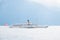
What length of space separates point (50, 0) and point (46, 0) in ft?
0.25

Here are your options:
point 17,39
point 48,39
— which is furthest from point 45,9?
point 17,39

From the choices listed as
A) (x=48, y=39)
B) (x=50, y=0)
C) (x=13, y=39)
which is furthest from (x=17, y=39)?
(x=50, y=0)

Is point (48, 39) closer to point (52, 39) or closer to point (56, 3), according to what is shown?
point (52, 39)

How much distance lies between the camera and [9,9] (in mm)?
2713

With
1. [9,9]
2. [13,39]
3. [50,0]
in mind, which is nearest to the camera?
[13,39]

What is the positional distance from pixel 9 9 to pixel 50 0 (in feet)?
2.54

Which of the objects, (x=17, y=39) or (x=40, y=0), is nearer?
(x=17, y=39)

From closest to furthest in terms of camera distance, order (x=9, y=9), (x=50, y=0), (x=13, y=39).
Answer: (x=13, y=39) → (x=9, y=9) → (x=50, y=0)

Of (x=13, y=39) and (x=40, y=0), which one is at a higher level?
(x=40, y=0)

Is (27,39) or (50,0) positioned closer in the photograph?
(27,39)

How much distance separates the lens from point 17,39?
2.55 meters

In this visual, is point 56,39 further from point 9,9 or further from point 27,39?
point 9,9

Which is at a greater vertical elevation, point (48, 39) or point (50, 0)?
point (50, 0)

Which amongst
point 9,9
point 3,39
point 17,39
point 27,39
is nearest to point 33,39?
point 27,39
